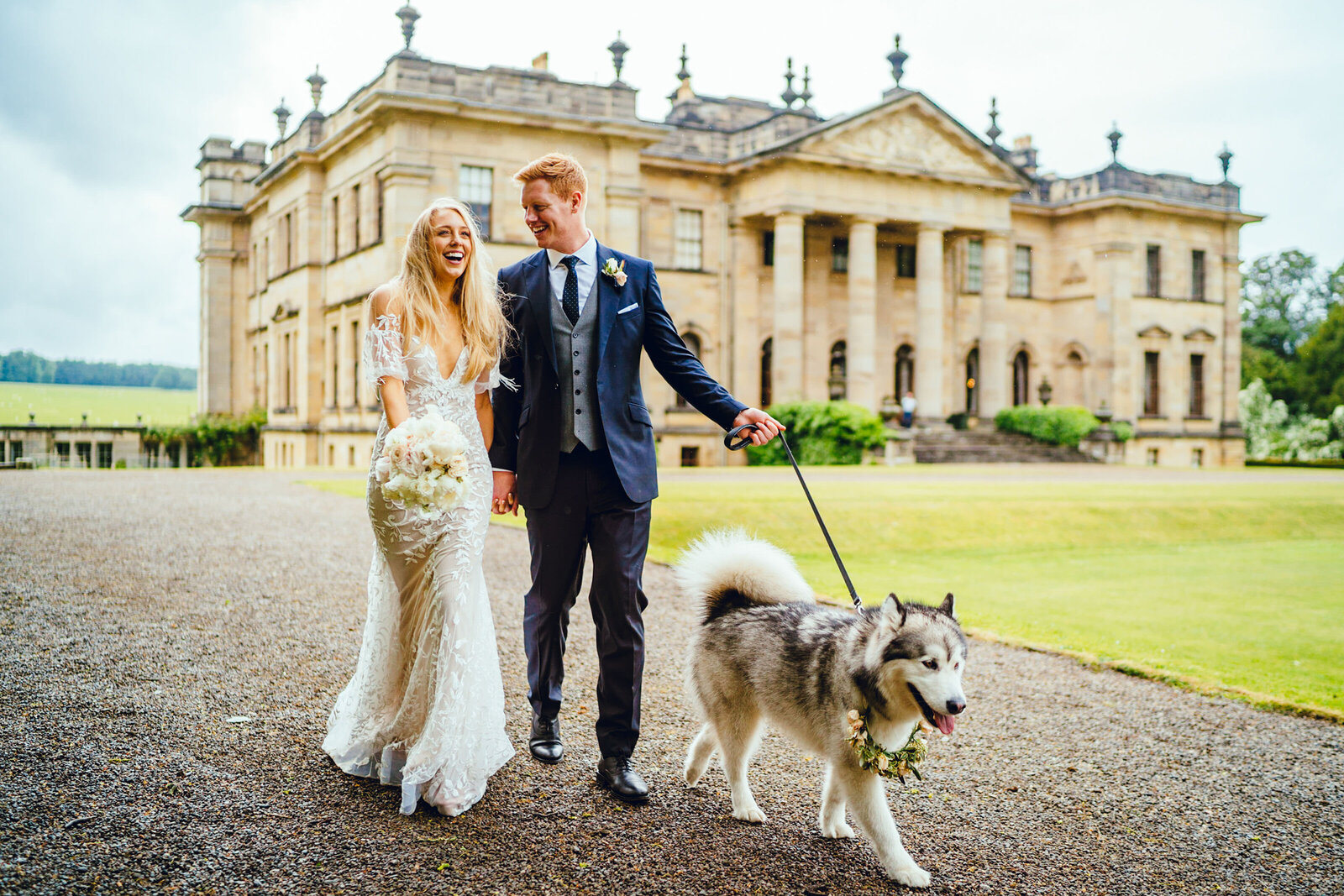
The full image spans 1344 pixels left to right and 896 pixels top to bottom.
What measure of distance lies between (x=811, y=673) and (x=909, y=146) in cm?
3408

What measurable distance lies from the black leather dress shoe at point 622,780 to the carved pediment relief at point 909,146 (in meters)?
31.3

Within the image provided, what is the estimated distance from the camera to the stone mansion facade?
3055 cm

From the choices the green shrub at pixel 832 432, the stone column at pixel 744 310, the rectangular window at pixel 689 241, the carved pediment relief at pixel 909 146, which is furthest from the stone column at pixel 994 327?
the rectangular window at pixel 689 241

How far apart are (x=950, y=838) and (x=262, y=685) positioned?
384 centimetres

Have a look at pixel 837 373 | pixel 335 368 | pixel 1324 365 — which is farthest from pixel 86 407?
pixel 1324 365

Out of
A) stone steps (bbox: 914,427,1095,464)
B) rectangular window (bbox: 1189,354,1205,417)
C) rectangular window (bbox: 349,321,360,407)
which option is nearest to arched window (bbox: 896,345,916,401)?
stone steps (bbox: 914,427,1095,464)

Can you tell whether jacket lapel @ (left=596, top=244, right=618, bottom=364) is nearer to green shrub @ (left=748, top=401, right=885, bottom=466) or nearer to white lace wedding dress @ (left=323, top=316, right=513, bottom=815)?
white lace wedding dress @ (left=323, top=316, right=513, bottom=815)

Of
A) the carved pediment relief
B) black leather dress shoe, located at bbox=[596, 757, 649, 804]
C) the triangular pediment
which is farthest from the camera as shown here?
the carved pediment relief

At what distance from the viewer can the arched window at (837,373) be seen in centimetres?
3681

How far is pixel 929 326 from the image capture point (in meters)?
35.2

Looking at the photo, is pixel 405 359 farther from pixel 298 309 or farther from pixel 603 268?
pixel 298 309

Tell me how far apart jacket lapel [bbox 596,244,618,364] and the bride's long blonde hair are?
427 millimetres

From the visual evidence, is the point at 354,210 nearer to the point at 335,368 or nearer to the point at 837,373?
the point at 335,368

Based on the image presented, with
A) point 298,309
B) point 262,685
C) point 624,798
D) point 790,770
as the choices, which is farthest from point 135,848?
point 298,309
